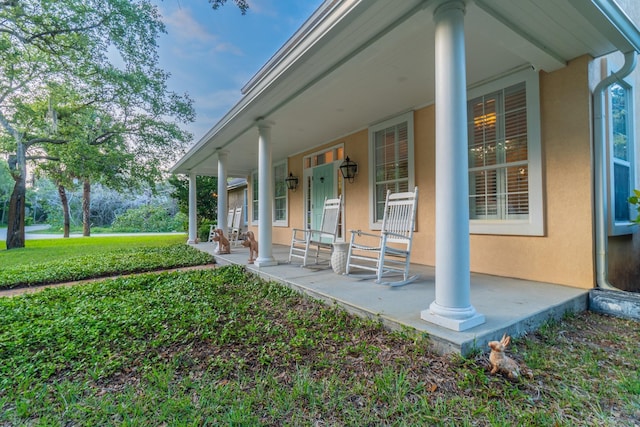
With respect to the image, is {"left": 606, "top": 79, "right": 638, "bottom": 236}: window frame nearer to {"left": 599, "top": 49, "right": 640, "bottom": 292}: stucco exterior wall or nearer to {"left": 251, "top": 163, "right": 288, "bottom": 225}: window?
{"left": 599, "top": 49, "right": 640, "bottom": 292}: stucco exterior wall

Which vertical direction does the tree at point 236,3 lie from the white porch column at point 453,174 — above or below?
above

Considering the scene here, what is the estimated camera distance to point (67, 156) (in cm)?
843

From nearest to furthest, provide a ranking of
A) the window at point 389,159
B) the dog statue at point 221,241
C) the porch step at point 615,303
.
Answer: the porch step at point 615,303 → the window at point 389,159 → the dog statue at point 221,241

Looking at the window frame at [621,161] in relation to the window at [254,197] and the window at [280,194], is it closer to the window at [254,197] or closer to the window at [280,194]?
the window at [280,194]

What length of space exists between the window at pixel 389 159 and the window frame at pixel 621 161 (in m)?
2.20

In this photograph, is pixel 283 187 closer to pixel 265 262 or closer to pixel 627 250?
pixel 265 262

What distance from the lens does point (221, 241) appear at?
6.11 metres

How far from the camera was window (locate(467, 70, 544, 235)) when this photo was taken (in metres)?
3.27

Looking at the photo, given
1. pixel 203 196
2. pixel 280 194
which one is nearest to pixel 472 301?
pixel 280 194

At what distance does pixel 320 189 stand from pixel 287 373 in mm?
5318

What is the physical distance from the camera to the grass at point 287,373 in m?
1.41

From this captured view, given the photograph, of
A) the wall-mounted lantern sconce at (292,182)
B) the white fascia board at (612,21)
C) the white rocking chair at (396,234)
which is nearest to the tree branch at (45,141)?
the wall-mounted lantern sconce at (292,182)

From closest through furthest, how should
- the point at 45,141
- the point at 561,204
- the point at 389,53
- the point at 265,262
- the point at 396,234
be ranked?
the point at 389,53, the point at 561,204, the point at 396,234, the point at 265,262, the point at 45,141

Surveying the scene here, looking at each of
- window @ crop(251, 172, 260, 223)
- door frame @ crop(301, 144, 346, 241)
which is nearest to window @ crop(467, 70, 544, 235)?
door frame @ crop(301, 144, 346, 241)
